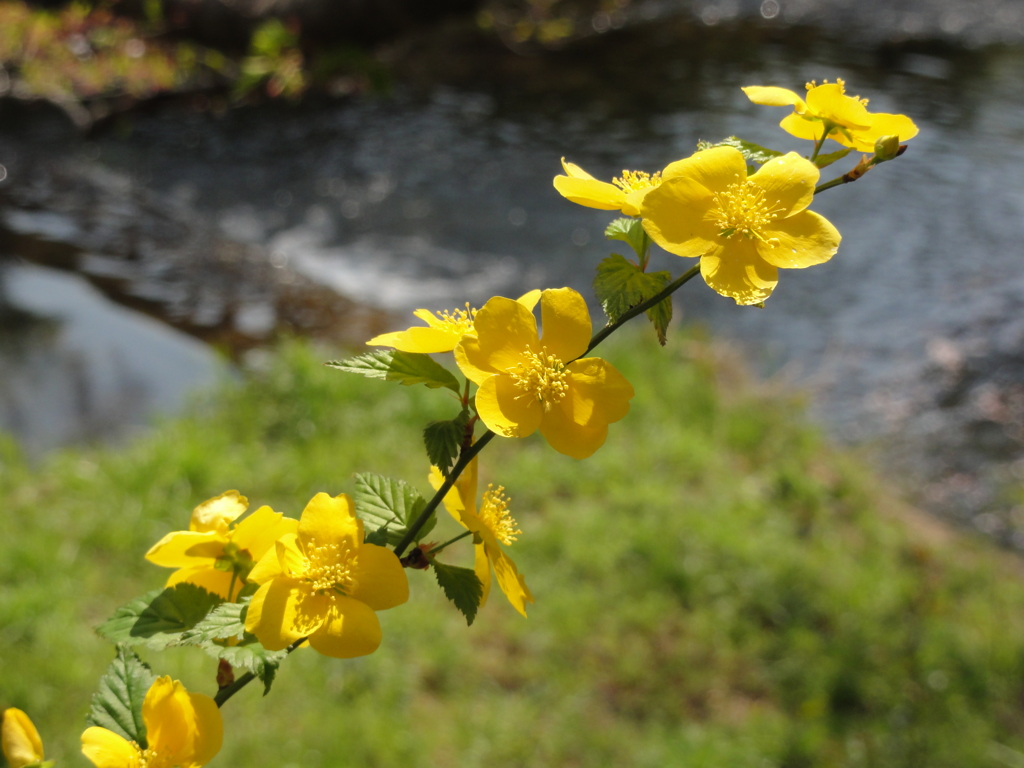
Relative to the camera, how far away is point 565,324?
62 centimetres

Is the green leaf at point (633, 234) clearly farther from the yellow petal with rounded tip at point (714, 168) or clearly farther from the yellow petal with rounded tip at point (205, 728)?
the yellow petal with rounded tip at point (205, 728)

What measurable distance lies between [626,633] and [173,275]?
404 cm

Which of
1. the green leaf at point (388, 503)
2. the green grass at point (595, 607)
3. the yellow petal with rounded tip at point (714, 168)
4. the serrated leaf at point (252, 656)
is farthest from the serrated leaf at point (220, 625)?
the green grass at point (595, 607)

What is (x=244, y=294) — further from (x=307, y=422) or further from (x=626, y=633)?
(x=626, y=633)

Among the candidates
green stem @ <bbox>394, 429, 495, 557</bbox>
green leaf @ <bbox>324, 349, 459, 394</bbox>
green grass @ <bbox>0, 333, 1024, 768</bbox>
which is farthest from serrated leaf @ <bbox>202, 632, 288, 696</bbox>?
green grass @ <bbox>0, 333, 1024, 768</bbox>

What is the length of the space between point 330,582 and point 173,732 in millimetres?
149

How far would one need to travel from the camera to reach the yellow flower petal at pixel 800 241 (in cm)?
64

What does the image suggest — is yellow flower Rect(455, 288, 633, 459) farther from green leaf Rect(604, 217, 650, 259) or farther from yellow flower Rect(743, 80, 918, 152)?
yellow flower Rect(743, 80, 918, 152)

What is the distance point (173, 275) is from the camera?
5387mm

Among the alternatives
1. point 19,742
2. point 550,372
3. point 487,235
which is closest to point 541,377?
point 550,372

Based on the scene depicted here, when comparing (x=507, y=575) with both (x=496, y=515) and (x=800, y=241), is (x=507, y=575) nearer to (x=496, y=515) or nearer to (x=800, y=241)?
(x=496, y=515)

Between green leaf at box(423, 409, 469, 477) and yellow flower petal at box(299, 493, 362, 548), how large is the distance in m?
0.07

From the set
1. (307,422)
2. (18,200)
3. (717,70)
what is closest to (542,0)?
(717,70)

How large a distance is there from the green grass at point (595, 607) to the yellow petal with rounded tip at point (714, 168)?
2100 mm
